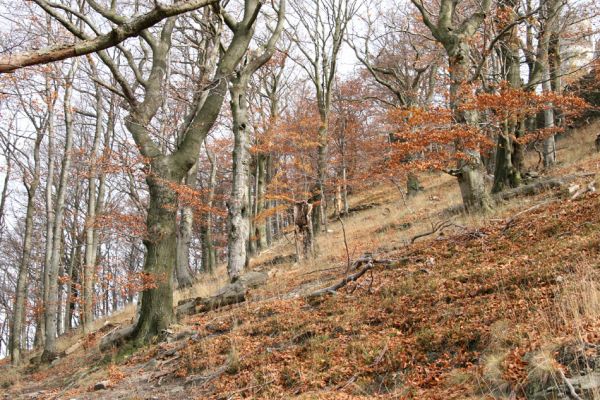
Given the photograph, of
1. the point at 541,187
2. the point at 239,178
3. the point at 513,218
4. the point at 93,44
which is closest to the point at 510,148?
the point at 541,187

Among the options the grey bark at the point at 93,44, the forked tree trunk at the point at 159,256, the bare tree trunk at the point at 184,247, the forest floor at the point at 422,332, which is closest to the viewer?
the grey bark at the point at 93,44

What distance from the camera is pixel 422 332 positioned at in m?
4.96

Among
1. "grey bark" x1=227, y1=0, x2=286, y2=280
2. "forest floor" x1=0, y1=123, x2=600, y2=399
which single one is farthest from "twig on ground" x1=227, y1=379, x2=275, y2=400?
"grey bark" x1=227, y1=0, x2=286, y2=280

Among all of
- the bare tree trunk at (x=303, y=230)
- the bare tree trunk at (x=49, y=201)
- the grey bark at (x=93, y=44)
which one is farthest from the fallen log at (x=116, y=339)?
the grey bark at (x=93, y=44)

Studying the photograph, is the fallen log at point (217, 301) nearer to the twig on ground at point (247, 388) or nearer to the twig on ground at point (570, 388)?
the twig on ground at point (247, 388)

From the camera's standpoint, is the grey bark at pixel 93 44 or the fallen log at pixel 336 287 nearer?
the grey bark at pixel 93 44

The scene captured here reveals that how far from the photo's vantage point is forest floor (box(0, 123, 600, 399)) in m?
3.67

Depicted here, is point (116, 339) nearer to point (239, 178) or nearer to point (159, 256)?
point (159, 256)

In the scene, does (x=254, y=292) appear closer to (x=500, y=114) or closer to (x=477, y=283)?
(x=477, y=283)

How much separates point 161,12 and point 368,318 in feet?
15.0

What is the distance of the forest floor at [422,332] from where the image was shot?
144 inches

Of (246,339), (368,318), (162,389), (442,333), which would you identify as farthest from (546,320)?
(162,389)

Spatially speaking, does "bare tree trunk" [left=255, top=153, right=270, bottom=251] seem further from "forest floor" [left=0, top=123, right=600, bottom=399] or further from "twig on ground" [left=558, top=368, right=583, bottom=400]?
"twig on ground" [left=558, top=368, right=583, bottom=400]

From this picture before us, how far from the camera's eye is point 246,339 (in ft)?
22.1
